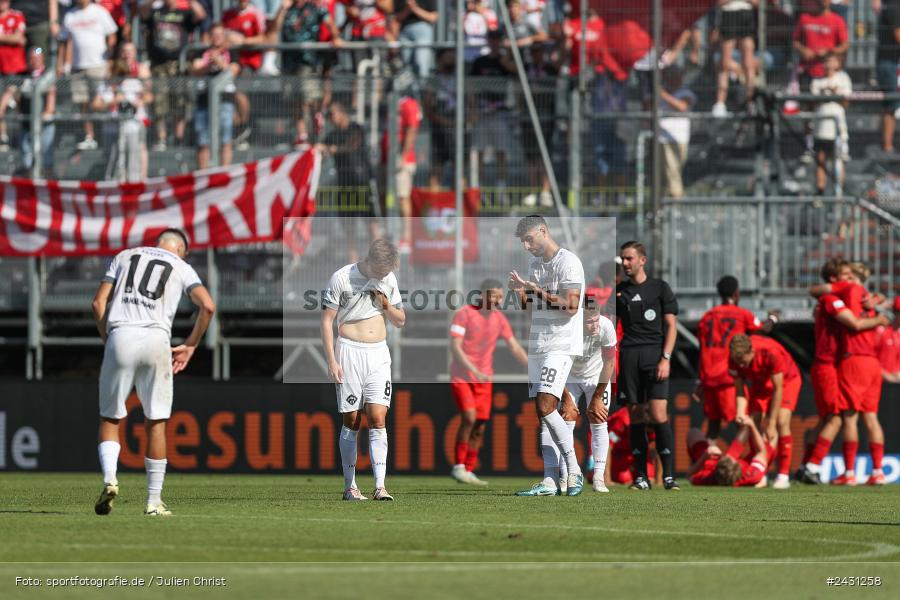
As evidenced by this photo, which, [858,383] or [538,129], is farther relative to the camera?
[538,129]

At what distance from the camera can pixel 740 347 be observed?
1700cm

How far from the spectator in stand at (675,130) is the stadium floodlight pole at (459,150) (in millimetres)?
2630

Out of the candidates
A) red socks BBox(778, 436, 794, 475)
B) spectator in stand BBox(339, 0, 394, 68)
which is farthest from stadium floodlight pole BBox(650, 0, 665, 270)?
spectator in stand BBox(339, 0, 394, 68)

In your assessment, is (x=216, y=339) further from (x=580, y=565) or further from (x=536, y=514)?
(x=580, y=565)

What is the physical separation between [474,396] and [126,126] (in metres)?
6.58

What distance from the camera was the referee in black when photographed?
1584cm

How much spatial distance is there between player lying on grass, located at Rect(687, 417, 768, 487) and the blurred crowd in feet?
Result: 15.7

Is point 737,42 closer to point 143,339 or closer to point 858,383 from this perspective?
point 858,383

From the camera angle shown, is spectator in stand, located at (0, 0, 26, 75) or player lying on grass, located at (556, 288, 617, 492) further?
spectator in stand, located at (0, 0, 26, 75)

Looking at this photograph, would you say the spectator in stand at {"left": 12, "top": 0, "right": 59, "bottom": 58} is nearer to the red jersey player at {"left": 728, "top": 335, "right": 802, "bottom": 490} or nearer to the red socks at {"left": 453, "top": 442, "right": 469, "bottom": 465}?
the red socks at {"left": 453, "top": 442, "right": 469, "bottom": 465}

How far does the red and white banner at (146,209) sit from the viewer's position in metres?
21.6

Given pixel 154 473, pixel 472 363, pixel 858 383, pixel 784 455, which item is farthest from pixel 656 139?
pixel 154 473

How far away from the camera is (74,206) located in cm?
2175

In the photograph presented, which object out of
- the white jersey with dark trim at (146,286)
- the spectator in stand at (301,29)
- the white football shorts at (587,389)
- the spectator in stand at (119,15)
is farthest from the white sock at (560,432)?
the spectator in stand at (119,15)
